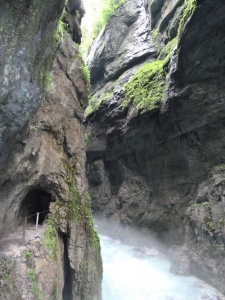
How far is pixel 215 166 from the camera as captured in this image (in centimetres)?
1320

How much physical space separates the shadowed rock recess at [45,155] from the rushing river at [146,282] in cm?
267

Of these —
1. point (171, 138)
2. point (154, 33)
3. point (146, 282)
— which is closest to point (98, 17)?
point (154, 33)

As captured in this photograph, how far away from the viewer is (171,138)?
50.8 feet

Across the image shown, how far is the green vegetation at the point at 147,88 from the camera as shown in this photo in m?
16.2

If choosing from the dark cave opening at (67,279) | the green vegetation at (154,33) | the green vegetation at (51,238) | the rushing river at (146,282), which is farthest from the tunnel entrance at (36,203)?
the green vegetation at (154,33)

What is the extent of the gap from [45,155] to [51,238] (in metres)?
2.66

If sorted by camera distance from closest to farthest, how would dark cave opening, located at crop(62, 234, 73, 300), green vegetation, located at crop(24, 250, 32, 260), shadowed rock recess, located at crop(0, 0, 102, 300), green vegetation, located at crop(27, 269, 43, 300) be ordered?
shadowed rock recess, located at crop(0, 0, 102, 300) → green vegetation, located at crop(27, 269, 43, 300) → green vegetation, located at crop(24, 250, 32, 260) → dark cave opening, located at crop(62, 234, 73, 300)

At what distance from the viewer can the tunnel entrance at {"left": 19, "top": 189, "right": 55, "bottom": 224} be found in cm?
908

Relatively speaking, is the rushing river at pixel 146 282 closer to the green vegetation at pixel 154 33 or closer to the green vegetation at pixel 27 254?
the green vegetation at pixel 27 254

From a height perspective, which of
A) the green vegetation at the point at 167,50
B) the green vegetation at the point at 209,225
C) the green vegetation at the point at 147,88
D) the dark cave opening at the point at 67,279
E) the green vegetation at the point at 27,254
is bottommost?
the dark cave opening at the point at 67,279

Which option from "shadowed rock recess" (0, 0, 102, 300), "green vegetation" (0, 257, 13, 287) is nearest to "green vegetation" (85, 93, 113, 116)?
"shadowed rock recess" (0, 0, 102, 300)

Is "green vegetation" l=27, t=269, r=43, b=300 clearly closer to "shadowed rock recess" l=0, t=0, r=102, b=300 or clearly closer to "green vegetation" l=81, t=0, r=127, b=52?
"shadowed rock recess" l=0, t=0, r=102, b=300

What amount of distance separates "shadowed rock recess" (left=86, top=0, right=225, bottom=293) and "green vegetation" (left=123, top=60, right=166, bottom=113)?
0.63 feet

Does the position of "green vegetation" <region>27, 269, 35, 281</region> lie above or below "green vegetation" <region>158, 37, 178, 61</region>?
below
